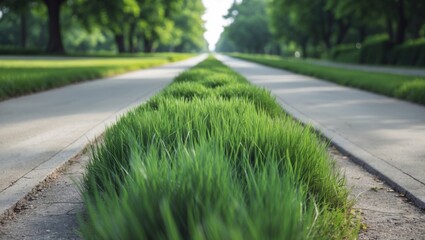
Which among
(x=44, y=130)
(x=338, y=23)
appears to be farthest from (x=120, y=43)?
(x=44, y=130)

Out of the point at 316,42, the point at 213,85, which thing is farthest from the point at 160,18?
the point at 213,85

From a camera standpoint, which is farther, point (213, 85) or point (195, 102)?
point (213, 85)

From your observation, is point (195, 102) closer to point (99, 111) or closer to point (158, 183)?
point (158, 183)

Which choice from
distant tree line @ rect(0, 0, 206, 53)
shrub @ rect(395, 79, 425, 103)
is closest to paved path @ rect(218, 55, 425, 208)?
shrub @ rect(395, 79, 425, 103)

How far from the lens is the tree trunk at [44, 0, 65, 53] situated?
39562 mm

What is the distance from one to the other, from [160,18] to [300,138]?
5097 cm

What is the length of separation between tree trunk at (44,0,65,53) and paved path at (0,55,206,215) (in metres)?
30.1

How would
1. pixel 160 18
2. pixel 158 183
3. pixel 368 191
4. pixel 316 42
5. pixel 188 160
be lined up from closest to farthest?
pixel 158 183 < pixel 188 160 < pixel 368 191 < pixel 160 18 < pixel 316 42

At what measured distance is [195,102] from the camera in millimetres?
5023

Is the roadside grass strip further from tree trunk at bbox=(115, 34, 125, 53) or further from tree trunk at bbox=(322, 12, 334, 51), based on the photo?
tree trunk at bbox=(115, 34, 125, 53)

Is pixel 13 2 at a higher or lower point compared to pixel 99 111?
higher

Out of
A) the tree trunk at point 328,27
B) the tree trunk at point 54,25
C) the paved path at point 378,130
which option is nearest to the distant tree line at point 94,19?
the tree trunk at point 54,25

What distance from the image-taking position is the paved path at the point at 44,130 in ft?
13.3

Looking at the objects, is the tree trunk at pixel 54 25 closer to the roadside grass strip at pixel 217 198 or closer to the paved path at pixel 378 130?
the paved path at pixel 378 130
